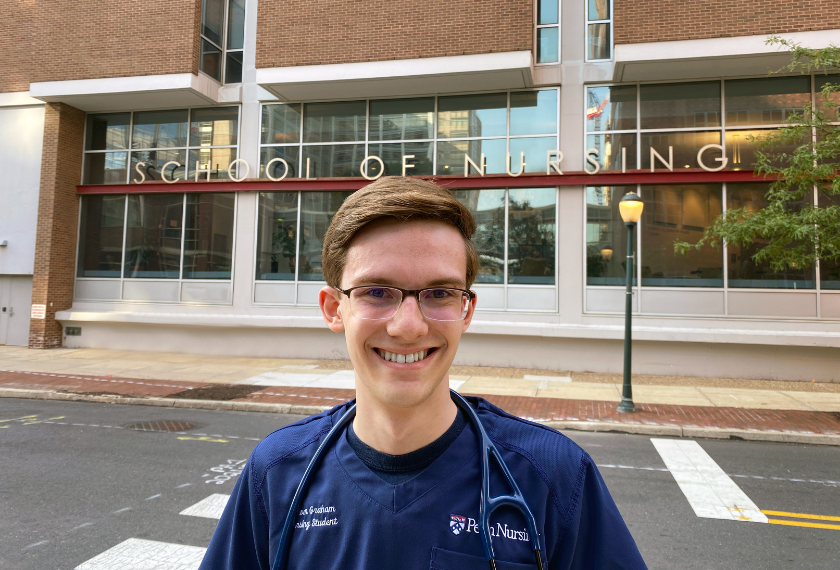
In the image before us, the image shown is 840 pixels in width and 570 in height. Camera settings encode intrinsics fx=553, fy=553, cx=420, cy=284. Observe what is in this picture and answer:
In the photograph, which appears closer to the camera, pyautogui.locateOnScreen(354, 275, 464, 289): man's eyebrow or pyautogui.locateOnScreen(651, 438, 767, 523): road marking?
pyautogui.locateOnScreen(354, 275, 464, 289): man's eyebrow

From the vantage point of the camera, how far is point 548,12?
15211 mm

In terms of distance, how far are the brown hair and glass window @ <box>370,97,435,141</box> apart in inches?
570

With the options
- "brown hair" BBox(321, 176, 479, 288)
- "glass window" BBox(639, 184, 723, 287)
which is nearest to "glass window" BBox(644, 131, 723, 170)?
"glass window" BBox(639, 184, 723, 287)

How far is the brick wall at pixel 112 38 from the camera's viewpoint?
52.0 ft

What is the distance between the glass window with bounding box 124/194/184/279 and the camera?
1700cm

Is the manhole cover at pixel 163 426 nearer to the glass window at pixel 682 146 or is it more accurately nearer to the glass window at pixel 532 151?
the glass window at pixel 532 151

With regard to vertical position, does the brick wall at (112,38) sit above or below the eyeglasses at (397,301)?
above

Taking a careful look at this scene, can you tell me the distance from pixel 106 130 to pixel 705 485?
1917 cm

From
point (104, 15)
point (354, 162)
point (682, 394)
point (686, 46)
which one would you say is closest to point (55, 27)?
point (104, 15)

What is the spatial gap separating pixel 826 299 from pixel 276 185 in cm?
1447

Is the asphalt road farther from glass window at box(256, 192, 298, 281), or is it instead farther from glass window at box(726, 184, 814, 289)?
glass window at box(256, 192, 298, 281)

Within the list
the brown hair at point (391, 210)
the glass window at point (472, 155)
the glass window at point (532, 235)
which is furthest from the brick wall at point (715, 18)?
the brown hair at point (391, 210)

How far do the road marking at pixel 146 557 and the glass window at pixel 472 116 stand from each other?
13.0m

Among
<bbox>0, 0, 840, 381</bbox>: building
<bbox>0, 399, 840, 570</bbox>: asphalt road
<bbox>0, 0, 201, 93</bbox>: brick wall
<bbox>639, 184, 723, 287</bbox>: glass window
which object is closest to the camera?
<bbox>0, 399, 840, 570</bbox>: asphalt road
